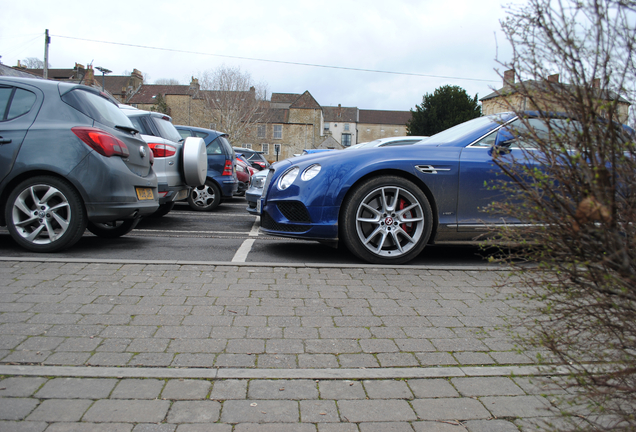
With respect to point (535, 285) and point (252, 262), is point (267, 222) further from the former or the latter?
point (535, 285)

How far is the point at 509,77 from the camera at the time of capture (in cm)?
195

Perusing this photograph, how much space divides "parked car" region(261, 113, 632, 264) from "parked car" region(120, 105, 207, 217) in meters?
3.06

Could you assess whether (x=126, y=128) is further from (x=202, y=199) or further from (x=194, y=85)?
(x=194, y=85)

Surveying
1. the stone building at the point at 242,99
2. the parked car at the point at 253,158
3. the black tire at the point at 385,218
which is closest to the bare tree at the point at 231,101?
the stone building at the point at 242,99

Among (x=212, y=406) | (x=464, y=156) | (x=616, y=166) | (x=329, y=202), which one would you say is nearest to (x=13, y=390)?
(x=212, y=406)

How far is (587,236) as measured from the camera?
1.58m

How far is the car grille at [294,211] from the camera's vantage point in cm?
516

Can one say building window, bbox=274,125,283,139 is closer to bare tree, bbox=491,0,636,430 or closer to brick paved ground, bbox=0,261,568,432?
brick paved ground, bbox=0,261,568,432

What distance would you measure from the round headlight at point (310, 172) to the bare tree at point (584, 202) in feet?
11.1

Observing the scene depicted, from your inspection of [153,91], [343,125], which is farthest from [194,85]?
[343,125]

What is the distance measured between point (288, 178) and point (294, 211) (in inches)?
15.9

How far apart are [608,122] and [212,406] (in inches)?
78.1

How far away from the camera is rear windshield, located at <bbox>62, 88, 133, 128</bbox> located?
5.46 m

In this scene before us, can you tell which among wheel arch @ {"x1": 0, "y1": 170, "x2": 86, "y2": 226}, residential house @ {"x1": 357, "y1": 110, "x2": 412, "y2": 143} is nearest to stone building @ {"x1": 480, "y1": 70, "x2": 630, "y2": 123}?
wheel arch @ {"x1": 0, "y1": 170, "x2": 86, "y2": 226}
